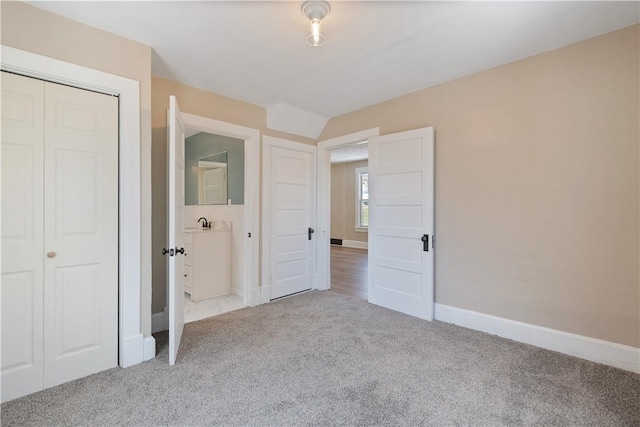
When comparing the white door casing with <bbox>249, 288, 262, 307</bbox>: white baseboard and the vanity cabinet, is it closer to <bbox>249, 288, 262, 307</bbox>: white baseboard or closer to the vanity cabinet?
<bbox>249, 288, 262, 307</bbox>: white baseboard

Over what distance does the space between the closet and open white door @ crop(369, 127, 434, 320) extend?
2.65m

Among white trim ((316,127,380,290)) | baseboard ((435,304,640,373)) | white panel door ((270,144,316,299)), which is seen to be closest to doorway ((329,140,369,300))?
white trim ((316,127,380,290))

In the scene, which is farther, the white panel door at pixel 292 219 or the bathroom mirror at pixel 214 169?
the bathroom mirror at pixel 214 169

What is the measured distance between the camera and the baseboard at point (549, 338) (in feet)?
7.10

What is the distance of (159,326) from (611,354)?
3863mm

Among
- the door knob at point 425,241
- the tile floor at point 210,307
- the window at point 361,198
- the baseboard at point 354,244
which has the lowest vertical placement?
the tile floor at point 210,307

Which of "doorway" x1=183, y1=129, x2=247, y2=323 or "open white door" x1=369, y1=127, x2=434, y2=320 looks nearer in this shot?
"open white door" x1=369, y1=127, x2=434, y2=320

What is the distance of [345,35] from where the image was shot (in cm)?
221

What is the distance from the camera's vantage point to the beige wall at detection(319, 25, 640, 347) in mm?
2172

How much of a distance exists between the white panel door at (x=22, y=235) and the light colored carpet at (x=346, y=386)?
7.9 inches

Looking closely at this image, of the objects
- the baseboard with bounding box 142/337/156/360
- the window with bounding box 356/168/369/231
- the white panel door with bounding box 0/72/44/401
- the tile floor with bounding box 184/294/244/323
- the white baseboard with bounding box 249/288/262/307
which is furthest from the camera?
the window with bounding box 356/168/369/231

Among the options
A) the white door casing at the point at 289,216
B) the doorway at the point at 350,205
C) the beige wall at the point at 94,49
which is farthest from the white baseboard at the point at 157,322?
the doorway at the point at 350,205

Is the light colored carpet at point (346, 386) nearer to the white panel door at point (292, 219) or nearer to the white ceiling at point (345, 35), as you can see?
the white panel door at point (292, 219)

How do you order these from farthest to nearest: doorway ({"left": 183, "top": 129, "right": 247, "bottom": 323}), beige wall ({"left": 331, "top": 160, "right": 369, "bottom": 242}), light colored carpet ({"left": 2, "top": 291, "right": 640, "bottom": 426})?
beige wall ({"left": 331, "top": 160, "right": 369, "bottom": 242}), doorway ({"left": 183, "top": 129, "right": 247, "bottom": 323}), light colored carpet ({"left": 2, "top": 291, "right": 640, "bottom": 426})
